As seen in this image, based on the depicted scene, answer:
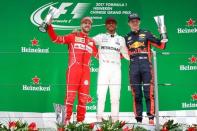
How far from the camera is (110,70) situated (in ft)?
18.1

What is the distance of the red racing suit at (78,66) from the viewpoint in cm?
544

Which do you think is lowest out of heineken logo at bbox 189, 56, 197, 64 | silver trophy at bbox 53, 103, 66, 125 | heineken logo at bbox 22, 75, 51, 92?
silver trophy at bbox 53, 103, 66, 125

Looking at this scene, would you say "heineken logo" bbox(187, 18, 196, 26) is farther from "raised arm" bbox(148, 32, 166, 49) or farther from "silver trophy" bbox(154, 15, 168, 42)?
"silver trophy" bbox(154, 15, 168, 42)

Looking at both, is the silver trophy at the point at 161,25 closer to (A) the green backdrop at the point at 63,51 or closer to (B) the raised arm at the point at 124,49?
(B) the raised arm at the point at 124,49

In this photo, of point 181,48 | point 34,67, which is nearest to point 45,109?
point 34,67

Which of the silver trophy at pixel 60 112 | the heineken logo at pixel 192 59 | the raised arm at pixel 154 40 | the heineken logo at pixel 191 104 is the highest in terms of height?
the raised arm at pixel 154 40

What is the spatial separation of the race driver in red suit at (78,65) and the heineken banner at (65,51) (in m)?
0.29

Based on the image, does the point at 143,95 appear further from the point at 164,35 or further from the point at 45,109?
the point at 45,109

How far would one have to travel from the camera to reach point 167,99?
19.6 ft

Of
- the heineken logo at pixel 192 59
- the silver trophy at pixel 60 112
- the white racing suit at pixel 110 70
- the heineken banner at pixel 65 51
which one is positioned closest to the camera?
the silver trophy at pixel 60 112

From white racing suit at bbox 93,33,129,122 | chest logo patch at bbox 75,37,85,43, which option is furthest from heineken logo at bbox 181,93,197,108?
chest logo patch at bbox 75,37,85,43

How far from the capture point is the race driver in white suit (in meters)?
5.50

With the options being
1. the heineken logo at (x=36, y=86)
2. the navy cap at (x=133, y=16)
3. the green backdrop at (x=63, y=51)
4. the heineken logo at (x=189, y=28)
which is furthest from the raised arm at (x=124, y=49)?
the heineken logo at (x=36, y=86)

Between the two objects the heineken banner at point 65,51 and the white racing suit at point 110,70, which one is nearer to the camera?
the white racing suit at point 110,70
